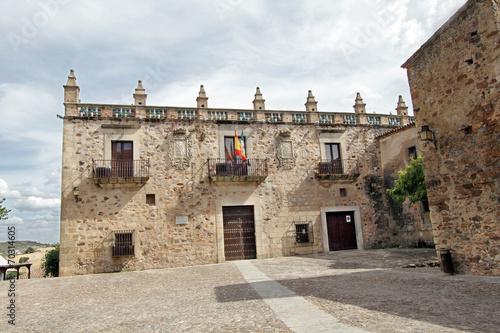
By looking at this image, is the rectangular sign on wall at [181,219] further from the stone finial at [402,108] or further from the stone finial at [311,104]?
the stone finial at [402,108]

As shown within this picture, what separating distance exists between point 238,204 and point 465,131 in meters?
9.19

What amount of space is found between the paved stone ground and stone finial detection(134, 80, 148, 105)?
8193 mm

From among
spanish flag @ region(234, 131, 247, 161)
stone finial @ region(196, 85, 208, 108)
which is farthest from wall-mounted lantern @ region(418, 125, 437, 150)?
stone finial @ region(196, 85, 208, 108)

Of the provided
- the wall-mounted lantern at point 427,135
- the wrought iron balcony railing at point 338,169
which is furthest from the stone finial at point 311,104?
the wall-mounted lantern at point 427,135

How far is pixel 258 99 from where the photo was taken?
15578 millimetres

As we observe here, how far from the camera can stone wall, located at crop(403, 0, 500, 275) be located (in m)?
6.41

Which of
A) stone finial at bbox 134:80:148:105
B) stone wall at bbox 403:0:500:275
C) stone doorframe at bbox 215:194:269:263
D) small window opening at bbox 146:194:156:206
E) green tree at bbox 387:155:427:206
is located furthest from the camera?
stone finial at bbox 134:80:148:105

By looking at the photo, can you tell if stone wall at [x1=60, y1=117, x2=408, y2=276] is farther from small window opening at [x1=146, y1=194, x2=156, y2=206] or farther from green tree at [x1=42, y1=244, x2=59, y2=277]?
green tree at [x1=42, y1=244, x2=59, y2=277]

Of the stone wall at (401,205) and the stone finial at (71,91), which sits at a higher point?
the stone finial at (71,91)

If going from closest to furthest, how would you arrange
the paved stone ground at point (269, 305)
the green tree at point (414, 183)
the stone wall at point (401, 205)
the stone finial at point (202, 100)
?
the paved stone ground at point (269, 305) < the green tree at point (414, 183) < the stone wall at point (401, 205) < the stone finial at point (202, 100)

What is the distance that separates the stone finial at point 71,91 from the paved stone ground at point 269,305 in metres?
7.91

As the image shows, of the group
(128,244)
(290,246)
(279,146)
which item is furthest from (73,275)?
(279,146)

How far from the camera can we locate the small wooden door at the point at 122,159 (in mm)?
13219

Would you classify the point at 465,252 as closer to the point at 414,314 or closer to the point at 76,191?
the point at 414,314
